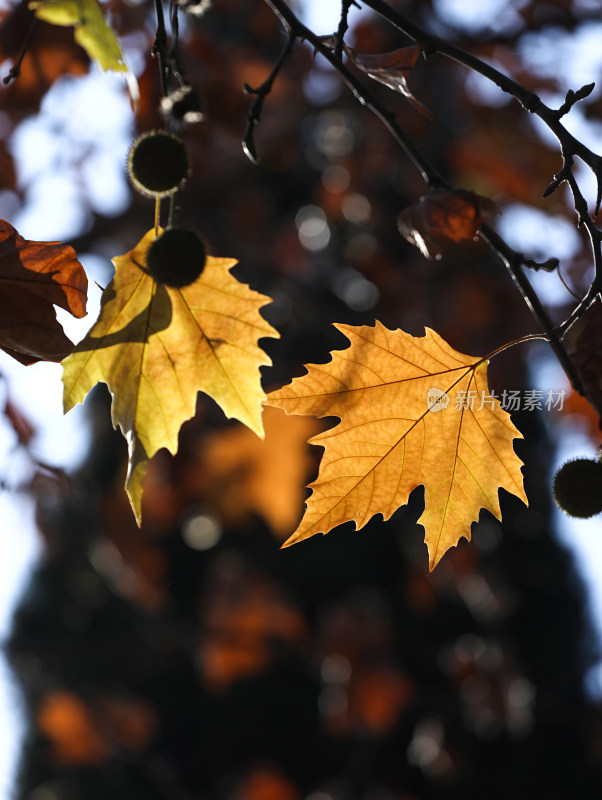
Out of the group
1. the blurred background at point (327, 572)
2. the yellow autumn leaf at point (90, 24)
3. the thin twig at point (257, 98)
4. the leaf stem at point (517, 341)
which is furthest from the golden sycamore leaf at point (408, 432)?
the blurred background at point (327, 572)

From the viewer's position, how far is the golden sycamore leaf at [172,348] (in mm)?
1260

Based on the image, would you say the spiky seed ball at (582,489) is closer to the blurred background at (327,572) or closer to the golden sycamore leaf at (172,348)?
the golden sycamore leaf at (172,348)

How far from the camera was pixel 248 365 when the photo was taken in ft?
4.17

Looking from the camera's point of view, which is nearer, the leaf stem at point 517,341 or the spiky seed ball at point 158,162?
the leaf stem at point 517,341

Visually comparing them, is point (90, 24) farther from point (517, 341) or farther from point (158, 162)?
point (517, 341)

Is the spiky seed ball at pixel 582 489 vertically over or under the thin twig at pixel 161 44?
under

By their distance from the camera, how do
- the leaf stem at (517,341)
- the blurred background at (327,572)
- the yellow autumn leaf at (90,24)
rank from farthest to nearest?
the blurred background at (327,572), the leaf stem at (517,341), the yellow autumn leaf at (90,24)

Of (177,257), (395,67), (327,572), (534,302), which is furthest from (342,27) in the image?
(327,572)

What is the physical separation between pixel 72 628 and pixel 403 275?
218 inches

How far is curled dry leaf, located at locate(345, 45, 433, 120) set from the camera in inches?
45.6

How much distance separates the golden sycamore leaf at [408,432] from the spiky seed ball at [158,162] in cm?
44

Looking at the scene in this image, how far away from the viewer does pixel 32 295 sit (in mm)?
1210

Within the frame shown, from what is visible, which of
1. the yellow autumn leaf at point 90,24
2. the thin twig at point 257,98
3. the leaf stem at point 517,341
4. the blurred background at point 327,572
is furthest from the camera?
the blurred background at point 327,572

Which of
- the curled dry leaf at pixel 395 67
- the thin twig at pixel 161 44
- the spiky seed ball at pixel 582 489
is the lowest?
the spiky seed ball at pixel 582 489
